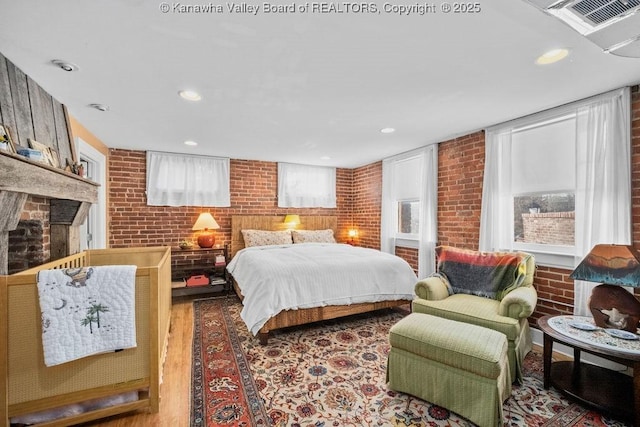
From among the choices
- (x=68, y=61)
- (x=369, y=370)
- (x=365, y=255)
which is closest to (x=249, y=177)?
(x=365, y=255)

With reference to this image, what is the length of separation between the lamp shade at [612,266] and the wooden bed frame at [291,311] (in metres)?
1.76

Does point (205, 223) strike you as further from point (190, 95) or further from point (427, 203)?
point (427, 203)

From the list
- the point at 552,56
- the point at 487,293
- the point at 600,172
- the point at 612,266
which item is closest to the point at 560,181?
the point at 600,172

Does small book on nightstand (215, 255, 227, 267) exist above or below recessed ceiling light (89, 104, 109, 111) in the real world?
below

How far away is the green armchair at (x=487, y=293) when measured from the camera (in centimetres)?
215

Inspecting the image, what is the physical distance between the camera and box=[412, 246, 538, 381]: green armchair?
2.15 meters

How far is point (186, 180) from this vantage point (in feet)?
15.1

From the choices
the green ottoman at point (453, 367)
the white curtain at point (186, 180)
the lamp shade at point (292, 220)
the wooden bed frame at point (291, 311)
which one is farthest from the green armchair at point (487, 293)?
the white curtain at point (186, 180)

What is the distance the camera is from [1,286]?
1.50 meters

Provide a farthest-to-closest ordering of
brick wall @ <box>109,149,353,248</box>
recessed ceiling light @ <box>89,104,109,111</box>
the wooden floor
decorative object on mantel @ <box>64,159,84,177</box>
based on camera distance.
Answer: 1. brick wall @ <box>109,149,353,248</box>
2. recessed ceiling light @ <box>89,104,109,111</box>
3. decorative object on mantel @ <box>64,159,84,177</box>
4. the wooden floor

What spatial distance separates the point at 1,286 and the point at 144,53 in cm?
149

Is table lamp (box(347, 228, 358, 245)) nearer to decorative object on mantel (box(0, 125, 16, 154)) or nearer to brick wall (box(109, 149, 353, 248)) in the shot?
brick wall (box(109, 149, 353, 248))

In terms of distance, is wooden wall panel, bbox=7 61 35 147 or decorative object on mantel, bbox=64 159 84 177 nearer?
wooden wall panel, bbox=7 61 35 147

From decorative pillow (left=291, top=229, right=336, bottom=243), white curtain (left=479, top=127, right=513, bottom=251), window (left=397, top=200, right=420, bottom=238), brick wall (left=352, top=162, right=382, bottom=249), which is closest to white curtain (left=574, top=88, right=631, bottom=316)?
white curtain (left=479, top=127, right=513, bottom=251)
